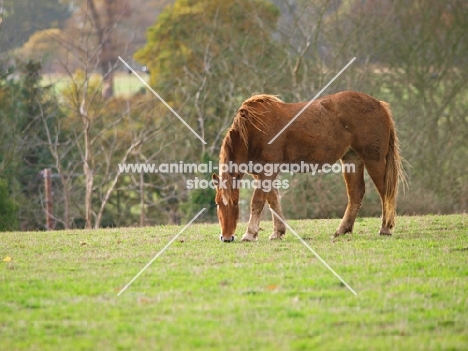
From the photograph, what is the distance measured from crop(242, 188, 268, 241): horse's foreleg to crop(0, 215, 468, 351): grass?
1.60ft

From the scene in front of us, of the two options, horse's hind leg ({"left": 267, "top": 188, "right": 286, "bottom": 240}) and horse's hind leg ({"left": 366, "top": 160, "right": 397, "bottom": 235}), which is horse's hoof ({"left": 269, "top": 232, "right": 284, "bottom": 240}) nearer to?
horse's hind leg ({"left": 267, "top": 188, "right": 286, "bottom": 240})

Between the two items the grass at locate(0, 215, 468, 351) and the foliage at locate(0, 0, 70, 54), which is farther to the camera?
the foliage at locate(0, 0, 70, 54)

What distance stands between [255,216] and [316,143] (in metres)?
1.44

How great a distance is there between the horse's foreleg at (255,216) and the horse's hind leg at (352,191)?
1.37m

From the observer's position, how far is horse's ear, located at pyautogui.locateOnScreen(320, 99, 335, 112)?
11735mm

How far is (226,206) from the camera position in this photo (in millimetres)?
10945

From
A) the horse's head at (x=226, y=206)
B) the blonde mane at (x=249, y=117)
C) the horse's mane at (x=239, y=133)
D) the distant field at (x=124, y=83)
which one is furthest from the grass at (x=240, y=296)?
the distant field at (x=124, y=83)

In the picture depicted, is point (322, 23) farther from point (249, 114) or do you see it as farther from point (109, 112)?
point (249, 114)

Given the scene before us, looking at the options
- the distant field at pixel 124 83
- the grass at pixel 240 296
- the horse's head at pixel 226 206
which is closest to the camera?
the grass at pixel 240 296

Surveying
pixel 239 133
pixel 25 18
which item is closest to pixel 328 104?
pixel 239 133

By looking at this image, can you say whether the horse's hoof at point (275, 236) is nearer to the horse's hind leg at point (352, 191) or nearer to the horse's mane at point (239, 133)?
the horse's hind leg at point (352, 191)

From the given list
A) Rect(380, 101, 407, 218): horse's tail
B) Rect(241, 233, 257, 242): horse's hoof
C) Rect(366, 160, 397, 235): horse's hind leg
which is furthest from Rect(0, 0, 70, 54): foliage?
Rect(366, 160, 397, 235): horse's hind leg

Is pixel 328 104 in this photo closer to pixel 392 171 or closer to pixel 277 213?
pixel 392 171

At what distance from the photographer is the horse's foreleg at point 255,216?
11297 mm
